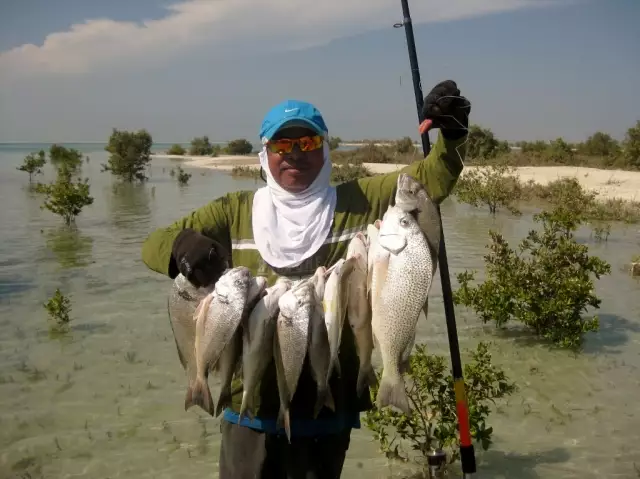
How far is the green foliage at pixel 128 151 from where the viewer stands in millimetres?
37781

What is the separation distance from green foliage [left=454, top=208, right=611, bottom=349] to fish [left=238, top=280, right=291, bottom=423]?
6348mm

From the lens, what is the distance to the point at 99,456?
5.80 metres

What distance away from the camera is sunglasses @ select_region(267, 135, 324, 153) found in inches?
119

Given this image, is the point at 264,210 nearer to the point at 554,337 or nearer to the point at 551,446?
the point at 551,446

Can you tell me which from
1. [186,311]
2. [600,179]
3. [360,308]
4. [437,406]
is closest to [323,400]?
[360,308]

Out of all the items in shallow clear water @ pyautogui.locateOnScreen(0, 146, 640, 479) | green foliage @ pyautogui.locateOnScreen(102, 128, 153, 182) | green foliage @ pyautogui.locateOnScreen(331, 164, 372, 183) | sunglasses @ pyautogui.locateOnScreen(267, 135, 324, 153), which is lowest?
shallow clear water @ pyautogui.locateOnScreen(0, 146, 640, 479)

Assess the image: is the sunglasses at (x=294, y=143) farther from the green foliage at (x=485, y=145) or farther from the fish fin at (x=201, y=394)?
the green foliage at (x=485, y=145)

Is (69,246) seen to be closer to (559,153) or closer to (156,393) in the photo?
(156,393)

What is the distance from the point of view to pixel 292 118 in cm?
299

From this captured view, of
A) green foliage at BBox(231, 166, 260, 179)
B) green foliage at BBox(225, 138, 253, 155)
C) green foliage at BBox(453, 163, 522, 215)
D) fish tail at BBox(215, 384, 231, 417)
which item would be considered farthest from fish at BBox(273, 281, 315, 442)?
green foliage at BBox(225, 138, 253, 155)

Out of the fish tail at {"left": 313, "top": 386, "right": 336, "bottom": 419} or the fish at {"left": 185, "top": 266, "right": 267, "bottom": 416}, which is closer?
the fish at {"left": 185, "top": 266, "right": 267, "bottom": 416}

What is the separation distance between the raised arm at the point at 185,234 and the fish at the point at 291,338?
0.49 metres

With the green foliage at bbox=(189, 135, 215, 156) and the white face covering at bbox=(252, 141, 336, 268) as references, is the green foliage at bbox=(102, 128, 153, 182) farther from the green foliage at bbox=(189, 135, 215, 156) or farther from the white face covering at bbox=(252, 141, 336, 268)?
the green foliage at bbox=(189, 135, 215, 156)

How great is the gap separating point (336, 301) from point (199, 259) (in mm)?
664
